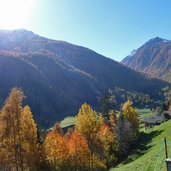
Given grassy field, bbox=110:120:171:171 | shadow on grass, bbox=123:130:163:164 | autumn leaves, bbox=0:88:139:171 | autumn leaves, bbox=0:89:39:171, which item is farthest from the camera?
shadow on grass, bbox=123:130:163:164

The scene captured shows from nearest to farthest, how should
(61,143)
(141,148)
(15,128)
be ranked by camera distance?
(15,128) < (61,143) < (141,148)

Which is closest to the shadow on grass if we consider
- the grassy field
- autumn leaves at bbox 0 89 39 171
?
the grassy field

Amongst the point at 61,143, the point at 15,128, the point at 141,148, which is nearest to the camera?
the point at 15,128

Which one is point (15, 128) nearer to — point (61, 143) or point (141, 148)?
point (61, 143)

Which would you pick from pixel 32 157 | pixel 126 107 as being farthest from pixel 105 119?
pixel 32 157

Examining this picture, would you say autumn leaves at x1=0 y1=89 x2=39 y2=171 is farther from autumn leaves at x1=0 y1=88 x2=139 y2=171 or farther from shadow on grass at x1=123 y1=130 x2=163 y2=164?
shadow on grass at x1=123 y1=130 x2=163 y2=164

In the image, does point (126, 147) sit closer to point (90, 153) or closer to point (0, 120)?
point (90, 153)

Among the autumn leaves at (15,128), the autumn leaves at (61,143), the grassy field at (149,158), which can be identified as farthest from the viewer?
the autumn leaves at (61,143)

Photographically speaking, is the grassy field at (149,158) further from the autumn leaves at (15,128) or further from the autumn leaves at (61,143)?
the autumn leaves at (15,128)

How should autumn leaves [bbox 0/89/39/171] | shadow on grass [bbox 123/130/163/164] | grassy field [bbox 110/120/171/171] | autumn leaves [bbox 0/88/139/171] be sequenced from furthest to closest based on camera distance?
shadow on grass [bbox 123/130/163/164]
autumn leaves [bbox 0/88/139/171]
autumn leaves [bbox 0/89/39/171]
grassy field [bbox 110/120/171/171]

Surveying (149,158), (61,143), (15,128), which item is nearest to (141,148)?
(61,143)

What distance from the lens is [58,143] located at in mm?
78312

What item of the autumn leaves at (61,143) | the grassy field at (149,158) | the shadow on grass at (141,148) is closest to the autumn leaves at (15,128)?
the autumn leaves at (61,143)

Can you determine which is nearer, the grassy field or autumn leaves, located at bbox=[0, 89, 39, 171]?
the grassy field
